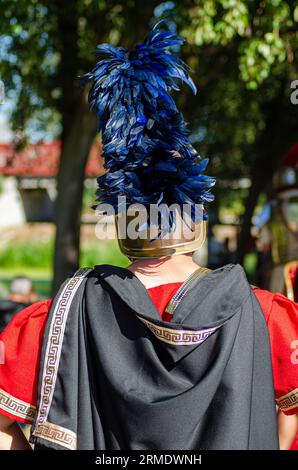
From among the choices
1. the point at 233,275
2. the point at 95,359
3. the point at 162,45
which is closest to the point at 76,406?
the point at 95,359

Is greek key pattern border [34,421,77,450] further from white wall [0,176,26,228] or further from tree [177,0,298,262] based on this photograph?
white wall [0,176,26,228]

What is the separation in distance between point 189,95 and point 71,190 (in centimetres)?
229

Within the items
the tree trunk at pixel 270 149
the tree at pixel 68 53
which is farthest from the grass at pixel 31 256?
the tree at pixel 68 53

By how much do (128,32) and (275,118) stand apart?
472cm

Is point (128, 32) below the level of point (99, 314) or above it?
above

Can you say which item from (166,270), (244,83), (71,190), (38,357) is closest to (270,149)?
(244,83)

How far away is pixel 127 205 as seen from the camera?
209cm

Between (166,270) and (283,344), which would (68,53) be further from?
(283,344)

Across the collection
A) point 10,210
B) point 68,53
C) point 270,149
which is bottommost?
point 10,210

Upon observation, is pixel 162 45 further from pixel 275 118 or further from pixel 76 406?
pixel 275 118

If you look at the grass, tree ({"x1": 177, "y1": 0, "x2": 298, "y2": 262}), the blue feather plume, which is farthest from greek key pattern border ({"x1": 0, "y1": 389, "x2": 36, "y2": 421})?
the grass

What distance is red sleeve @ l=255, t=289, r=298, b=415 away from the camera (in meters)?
2.06

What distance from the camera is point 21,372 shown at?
2090 mm

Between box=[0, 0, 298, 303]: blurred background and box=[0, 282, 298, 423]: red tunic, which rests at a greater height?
box=[0, 0, 298, 303]: blurred background
